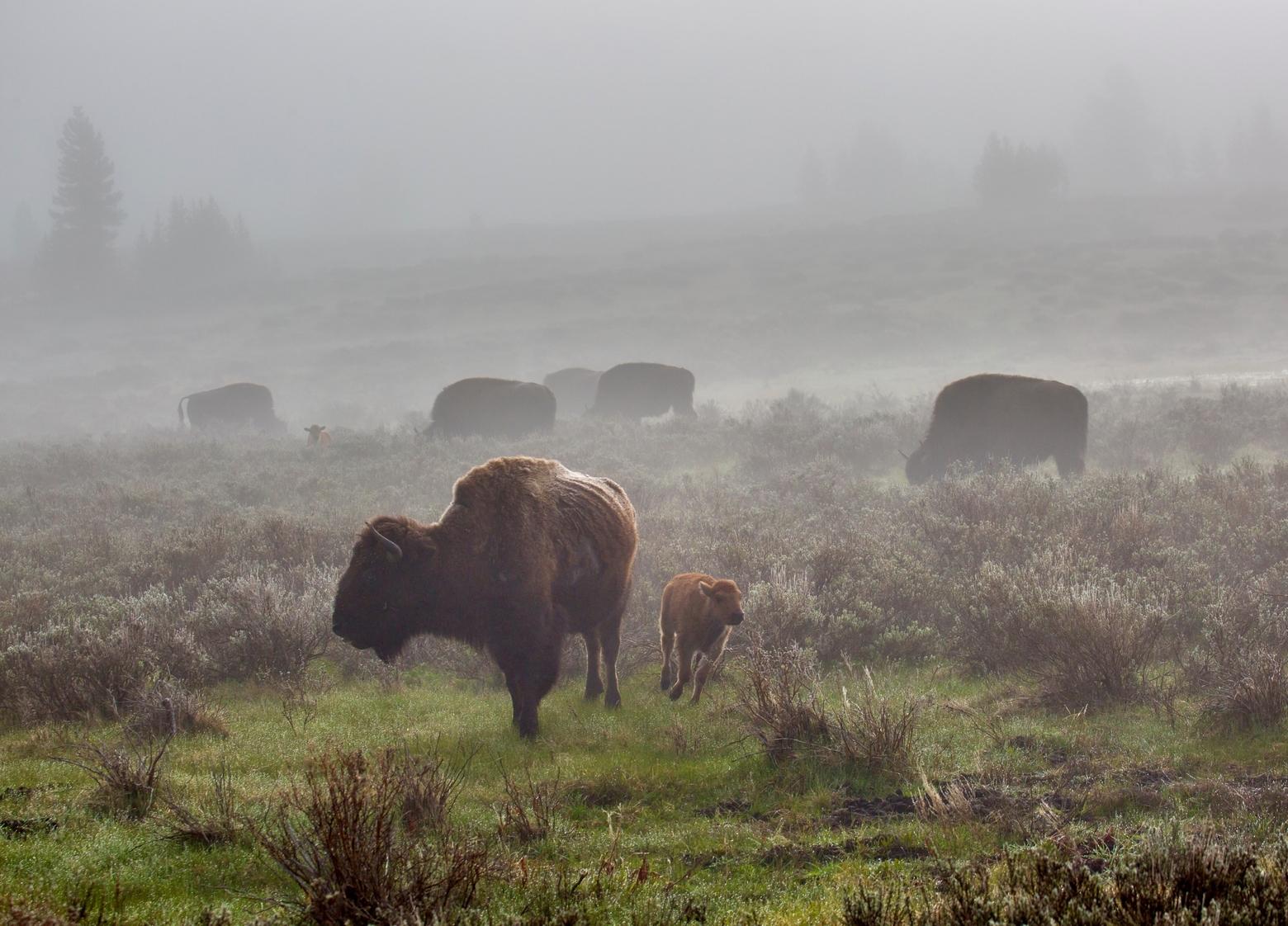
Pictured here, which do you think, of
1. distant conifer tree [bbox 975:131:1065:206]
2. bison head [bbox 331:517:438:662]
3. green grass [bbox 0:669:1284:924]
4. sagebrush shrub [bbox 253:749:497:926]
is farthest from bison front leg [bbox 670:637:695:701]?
distant conifer tree [bbox 975:131:1065:206]

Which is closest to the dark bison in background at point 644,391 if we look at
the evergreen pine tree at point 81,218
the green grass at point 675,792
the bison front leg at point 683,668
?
the bison front leg at point 683,668

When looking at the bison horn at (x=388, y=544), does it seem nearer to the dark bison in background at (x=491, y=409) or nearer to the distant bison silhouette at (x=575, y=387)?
the dark bison in background at (x=491, y=409)

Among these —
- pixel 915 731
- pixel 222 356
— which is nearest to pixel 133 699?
pixel 915 731

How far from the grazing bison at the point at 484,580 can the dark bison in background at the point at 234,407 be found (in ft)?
111

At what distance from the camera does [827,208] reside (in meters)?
111

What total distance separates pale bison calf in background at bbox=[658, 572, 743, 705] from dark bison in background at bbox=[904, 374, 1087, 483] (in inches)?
392

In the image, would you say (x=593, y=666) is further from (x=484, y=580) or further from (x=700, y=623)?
(x=484, y=580)

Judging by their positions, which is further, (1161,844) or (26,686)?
(26,686)

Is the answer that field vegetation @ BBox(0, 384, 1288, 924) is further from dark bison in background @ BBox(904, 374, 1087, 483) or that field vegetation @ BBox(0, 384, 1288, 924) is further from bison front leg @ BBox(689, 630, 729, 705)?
dark bison in background @ BBox(904, 374, 1087, 483)

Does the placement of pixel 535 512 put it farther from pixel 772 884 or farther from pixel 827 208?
pixel 827 208

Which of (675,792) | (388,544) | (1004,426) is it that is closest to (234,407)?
(1004,426)

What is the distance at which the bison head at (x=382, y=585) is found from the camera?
6.81 metres

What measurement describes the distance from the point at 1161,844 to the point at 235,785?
4.60 metres

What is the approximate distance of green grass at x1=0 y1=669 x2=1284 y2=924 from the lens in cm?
387
